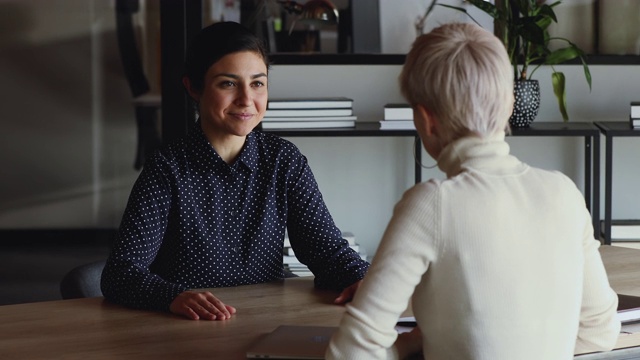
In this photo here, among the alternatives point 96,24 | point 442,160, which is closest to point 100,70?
point 96,24

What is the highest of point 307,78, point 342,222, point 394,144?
point 307,78

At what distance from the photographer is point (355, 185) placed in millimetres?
4234

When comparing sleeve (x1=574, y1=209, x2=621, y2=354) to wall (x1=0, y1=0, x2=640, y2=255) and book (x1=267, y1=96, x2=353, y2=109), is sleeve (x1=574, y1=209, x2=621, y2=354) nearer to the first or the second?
book (x1=267, y1=96, x2=353, y2=109)

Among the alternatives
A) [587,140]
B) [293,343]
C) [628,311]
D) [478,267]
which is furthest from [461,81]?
[587,140]

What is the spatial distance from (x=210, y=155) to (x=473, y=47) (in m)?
1.05

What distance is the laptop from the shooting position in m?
1.66

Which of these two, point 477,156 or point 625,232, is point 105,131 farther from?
point 477,156

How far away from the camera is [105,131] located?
171 inches

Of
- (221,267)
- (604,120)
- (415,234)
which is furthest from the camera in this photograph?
(604,120)

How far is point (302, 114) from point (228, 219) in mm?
1506

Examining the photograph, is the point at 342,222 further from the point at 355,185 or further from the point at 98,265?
the point at 98,265

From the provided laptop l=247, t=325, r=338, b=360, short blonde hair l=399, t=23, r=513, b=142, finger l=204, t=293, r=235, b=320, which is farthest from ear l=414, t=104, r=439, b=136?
finger l=204, t=293, r=235, b=320

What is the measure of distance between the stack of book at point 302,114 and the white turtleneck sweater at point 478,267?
2389 millimetres

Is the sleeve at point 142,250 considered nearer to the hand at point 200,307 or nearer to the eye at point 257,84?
the hand at point 200,307
